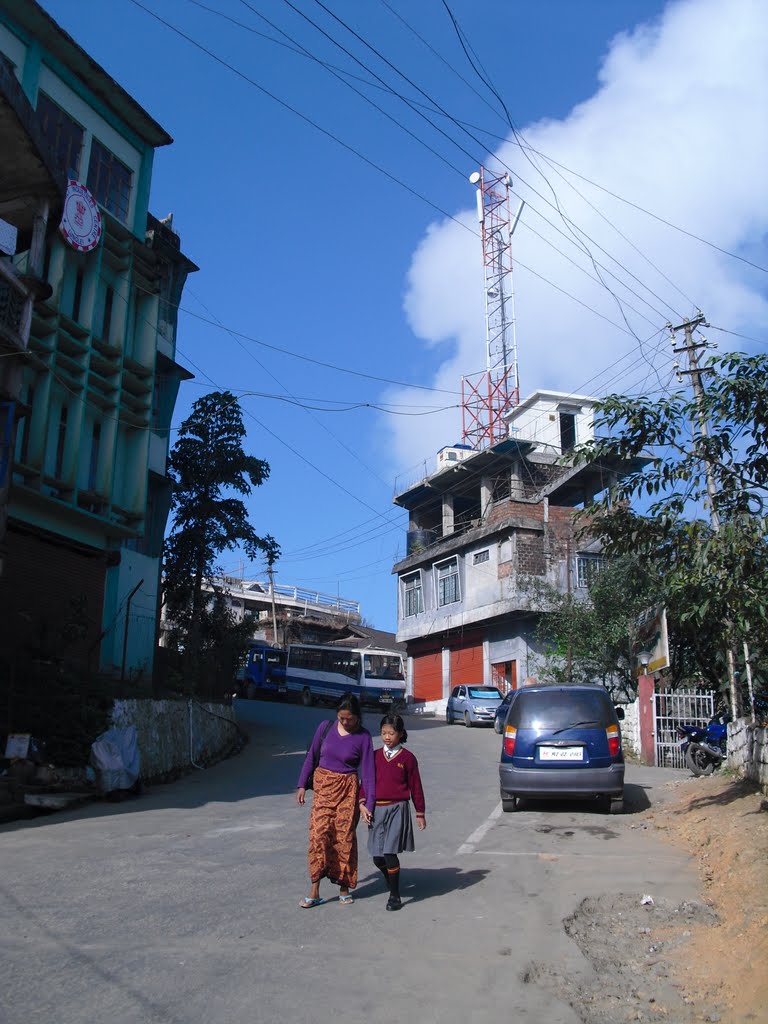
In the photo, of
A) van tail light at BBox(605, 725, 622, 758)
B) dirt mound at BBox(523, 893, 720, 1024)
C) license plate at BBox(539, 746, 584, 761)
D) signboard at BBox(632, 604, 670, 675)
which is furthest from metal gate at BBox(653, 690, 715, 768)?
dirt mound at BBox(523, 893, 720, 1024)

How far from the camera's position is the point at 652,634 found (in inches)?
824

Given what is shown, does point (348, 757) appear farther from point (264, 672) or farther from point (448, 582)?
point (264, 672)

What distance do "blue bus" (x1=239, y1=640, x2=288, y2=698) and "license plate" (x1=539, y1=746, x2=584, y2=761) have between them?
33651mm

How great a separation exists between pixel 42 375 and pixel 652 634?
14.5m

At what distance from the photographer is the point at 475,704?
112 ft

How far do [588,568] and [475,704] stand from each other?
6.91 meters

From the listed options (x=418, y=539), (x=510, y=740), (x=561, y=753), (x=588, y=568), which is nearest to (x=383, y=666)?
(x=418, y=539)

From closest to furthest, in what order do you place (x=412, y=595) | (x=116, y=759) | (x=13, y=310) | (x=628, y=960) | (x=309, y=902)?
(x=628, y=960)
(x=309, y=902)
(x=116, y=759)
(x=13, y=310)
(x=412, y=595)

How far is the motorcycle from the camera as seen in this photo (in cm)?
1645

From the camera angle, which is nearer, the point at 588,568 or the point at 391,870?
the point at 391,870

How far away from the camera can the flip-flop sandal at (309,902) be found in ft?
21.7

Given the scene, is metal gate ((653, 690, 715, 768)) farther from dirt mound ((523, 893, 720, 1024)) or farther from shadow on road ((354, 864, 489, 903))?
dirt mound ((523, 893, 720, 1024))

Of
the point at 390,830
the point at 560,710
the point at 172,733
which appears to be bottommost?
the point at 390,830

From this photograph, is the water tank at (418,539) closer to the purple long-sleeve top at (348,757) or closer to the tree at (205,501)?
the tree at (205,501)
